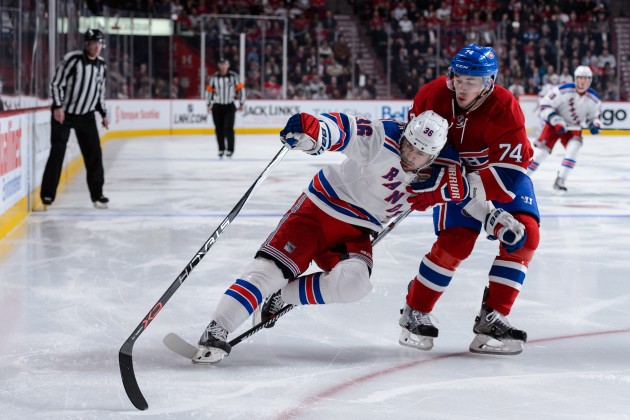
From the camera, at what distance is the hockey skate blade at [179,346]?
3023 millimetres

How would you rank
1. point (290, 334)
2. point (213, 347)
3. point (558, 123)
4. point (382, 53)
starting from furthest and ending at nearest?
point (382, 53) → point (558, 123) → point (290, 334) → point (213, 347)

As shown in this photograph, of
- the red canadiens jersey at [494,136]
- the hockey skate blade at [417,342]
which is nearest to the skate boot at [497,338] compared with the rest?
the hockey skate blade at [417,342]

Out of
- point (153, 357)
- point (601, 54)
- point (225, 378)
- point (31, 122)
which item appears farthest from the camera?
point (601, 54)

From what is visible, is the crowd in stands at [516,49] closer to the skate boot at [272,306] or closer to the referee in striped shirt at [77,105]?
the referee in striped shirt at [77,105]

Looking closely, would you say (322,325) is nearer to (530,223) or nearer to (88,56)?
(530,223)

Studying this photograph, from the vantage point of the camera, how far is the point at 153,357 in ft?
10.0

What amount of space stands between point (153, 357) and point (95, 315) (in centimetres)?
67

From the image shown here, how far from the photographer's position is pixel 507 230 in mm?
2988

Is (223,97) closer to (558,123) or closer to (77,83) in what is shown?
(558,123)

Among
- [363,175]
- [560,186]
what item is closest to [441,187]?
[363,175]

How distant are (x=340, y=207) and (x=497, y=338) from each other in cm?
67

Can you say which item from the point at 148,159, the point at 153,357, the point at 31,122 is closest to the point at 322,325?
the point at 153,357

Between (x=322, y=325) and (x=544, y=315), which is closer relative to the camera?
(x=322, y=325)

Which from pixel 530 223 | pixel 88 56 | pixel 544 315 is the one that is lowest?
pixel 544 315
